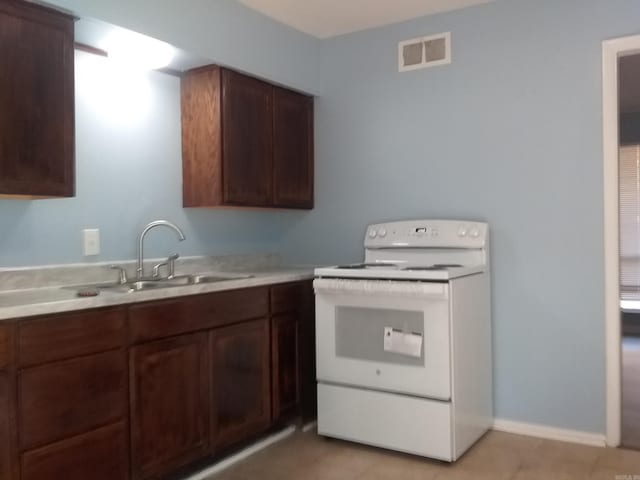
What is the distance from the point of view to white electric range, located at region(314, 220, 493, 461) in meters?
2.63

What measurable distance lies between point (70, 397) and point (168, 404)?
1.53 ft

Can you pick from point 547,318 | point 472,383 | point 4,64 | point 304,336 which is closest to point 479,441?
point 472,383

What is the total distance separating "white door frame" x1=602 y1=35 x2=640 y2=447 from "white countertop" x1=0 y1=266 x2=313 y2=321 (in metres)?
1.69

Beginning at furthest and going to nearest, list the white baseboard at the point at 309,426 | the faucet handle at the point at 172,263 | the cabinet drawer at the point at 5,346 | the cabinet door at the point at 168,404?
the white baseboard at the point at 309,426
the faucet handle at the point at 172,263
the cabinet door at the point at 168,404
the cabinet drawer at the point at 5,346

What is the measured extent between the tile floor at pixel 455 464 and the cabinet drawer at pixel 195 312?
69 centimetres

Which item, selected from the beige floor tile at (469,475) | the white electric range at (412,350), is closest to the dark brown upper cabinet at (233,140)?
the white electric range at (412,350)

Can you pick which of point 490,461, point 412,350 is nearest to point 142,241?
point 412,350

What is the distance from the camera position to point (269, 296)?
292 cm

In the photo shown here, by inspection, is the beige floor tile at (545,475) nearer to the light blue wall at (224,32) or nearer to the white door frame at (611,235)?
the white door frame at (611,235)

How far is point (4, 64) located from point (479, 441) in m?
2.67

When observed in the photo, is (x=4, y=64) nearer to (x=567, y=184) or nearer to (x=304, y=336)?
(x=304, y=336)

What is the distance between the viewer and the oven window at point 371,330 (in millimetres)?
2699

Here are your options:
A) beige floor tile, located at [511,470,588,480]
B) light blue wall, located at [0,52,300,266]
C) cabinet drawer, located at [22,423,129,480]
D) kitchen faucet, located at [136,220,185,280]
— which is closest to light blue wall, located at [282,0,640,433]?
beige floor tile, located at [511,470,588,480]

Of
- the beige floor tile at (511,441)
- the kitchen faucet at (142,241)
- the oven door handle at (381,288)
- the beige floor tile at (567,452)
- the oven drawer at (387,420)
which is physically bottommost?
the beige floor tile at (567,452)
